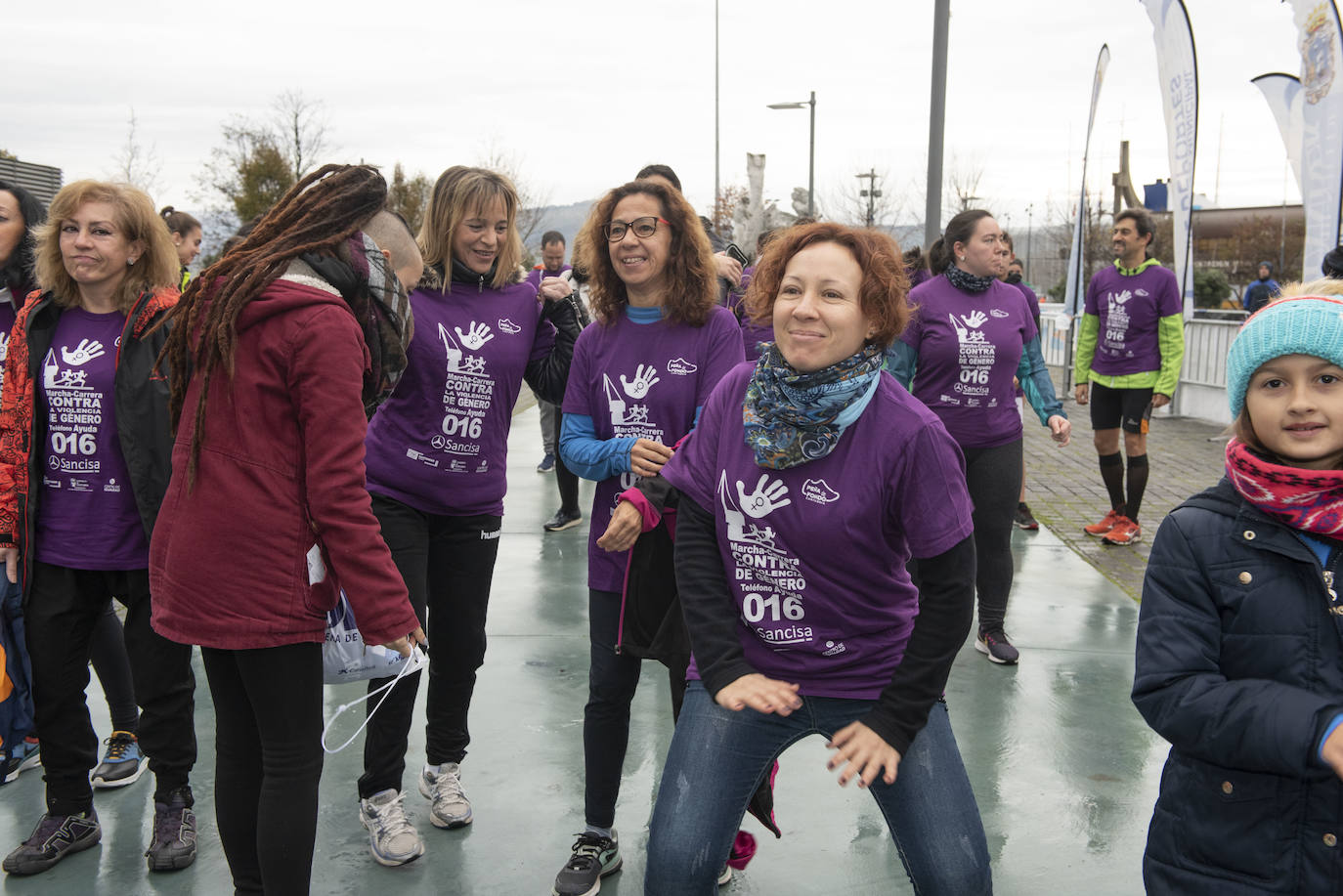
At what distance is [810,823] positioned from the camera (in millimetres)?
3496

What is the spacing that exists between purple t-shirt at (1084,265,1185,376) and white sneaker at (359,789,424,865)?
5744 millimetres

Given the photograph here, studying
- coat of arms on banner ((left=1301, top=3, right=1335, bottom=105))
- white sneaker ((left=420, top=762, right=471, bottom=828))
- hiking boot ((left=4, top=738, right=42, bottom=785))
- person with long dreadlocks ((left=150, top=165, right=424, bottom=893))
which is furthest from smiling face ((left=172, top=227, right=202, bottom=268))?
coat of arms on banner ((left=1301, top=3, right=1335, bottom=105))

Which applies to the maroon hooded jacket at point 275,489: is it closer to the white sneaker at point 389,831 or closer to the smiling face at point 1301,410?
the white sneaker at point 389,831

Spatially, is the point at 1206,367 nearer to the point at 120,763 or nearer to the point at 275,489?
the point at 120,763

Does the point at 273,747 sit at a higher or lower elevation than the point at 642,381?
lower

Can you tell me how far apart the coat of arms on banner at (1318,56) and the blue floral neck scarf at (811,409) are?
8773 millimetres

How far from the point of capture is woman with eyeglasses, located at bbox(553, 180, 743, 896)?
316cm

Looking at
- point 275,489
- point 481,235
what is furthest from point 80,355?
point 275,489

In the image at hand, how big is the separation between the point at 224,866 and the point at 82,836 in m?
0.48

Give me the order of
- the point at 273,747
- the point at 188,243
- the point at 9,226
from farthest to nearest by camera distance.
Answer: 1. the point at 188,243
2. the point at 9,226
3. the point at 273,747

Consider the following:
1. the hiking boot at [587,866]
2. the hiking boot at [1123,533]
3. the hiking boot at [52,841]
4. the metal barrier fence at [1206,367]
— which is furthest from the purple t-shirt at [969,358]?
the metal barrier fence at [1206,367]

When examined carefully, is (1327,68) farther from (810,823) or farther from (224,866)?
(224,866)

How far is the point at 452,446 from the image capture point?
332 cm

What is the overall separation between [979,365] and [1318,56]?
646 cm
